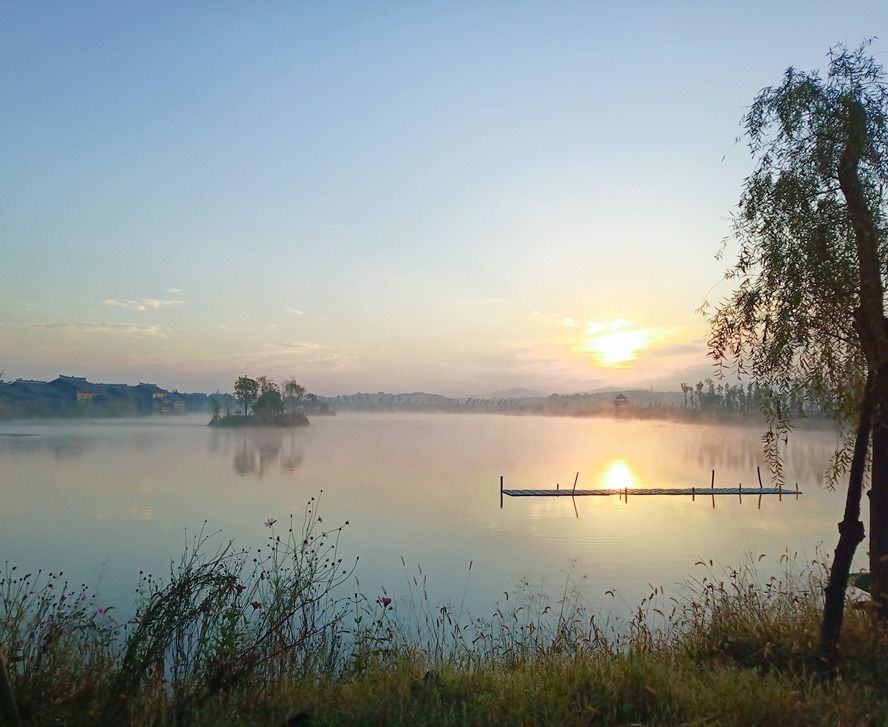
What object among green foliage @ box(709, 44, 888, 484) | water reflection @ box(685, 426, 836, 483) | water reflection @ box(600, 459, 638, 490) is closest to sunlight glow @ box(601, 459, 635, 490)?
water reflection @ box(600, 459, 638, 490)

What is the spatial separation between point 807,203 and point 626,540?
15.9 meters

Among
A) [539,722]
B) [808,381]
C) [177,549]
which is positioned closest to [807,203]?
[808,381]

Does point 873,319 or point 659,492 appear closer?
point 873,319

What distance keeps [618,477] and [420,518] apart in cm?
2151

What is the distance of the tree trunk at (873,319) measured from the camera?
5488mm

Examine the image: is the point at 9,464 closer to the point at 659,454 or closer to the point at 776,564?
the point at 776,564

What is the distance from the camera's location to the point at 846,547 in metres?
5.32

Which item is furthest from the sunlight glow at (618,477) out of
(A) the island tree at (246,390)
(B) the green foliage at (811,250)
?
(A) the island tree at (246,390)

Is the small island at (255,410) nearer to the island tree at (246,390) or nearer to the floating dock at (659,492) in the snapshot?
the island tree at (246,390)

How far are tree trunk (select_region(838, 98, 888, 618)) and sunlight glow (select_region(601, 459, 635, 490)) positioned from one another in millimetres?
27684

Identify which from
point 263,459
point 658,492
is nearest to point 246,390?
point 263,459

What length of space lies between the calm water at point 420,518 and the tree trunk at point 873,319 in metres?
6.53

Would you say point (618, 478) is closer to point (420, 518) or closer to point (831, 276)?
point (420, 518)

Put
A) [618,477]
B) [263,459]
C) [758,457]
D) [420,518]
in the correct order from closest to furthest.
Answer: [420,518]
[618,477]
[263,459]
[758,457]
